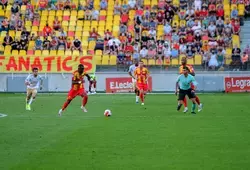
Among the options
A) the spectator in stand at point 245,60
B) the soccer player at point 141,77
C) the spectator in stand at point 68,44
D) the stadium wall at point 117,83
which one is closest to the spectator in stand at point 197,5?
the spectator in stand at point 245,60

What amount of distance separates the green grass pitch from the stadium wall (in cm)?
1616

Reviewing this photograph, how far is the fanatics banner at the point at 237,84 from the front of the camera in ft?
138

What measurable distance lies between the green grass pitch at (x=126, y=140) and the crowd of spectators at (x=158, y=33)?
1840cm

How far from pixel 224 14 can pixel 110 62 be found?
9091 mm

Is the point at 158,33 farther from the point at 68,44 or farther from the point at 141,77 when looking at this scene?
the point at 141,77

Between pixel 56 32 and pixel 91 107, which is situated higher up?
pixel 56 32

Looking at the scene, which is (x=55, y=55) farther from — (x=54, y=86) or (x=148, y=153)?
(x=148, y=153)

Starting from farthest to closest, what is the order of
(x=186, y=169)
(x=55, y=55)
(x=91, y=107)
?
(x=55, y=55), (x=91, y=107), (x=186, y=169)

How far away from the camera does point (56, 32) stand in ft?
159

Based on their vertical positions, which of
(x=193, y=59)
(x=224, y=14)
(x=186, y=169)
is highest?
(x=224, y=14)

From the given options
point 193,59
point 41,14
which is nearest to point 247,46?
point 193,59

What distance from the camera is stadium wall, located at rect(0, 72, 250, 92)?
42531 mm

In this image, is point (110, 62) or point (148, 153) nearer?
point (148, 153)

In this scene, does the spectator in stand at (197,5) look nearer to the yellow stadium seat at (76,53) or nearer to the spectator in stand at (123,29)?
the spectator in stand at (123,29)
